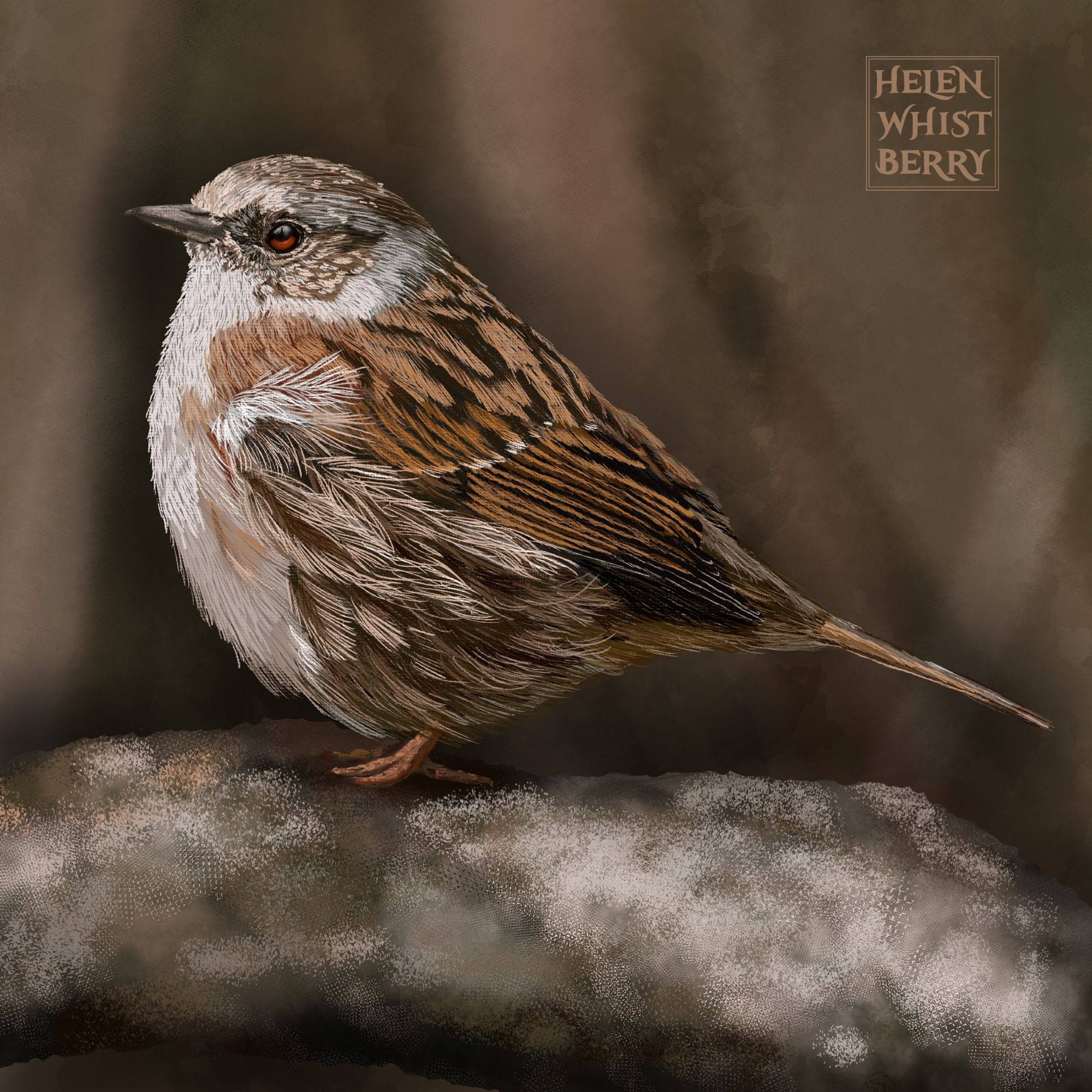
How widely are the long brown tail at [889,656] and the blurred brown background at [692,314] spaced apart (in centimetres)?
10

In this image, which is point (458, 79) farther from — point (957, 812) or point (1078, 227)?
point (957, 812)

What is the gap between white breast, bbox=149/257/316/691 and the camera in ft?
6.03

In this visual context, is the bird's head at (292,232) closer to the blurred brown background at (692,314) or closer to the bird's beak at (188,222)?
the bird's beak at (188,222)

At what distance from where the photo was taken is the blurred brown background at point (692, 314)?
2199mm

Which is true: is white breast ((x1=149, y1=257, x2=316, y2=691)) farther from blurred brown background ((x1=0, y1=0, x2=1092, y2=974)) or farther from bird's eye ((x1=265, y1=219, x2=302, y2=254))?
blurred brown background ((x1=0, y1=0, x2=1092, y2=974))

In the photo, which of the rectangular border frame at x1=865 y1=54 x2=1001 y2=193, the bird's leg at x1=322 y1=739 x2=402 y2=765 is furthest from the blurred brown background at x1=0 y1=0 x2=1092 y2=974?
the bird's leg at x1=322 y1=739 x2=402 y2=765

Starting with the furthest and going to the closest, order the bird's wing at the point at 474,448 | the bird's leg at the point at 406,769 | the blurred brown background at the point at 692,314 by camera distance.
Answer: the blurred brown background at the point at 692,314, the bird's leg at the point at 406,769, the bird's wing at the point at 474,448

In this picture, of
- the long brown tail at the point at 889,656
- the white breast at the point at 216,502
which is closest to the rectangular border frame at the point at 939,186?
the long brown tail at the point at 889,656

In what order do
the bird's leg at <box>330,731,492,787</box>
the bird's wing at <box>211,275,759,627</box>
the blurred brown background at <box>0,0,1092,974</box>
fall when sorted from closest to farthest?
the bird's wing at <box>211,275,759,627</box> → the bird's leg at <box>330,731,492,787</box> → the blurred brown background at <box>0,0,1092,974</box>

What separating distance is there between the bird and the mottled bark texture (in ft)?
0.76

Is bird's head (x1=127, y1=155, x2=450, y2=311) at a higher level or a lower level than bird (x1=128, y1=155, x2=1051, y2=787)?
higher

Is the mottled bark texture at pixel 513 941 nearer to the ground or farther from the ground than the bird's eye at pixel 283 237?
nearer to the ground

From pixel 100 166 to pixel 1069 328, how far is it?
240cm

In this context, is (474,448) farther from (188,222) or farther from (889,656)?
(889,656)
